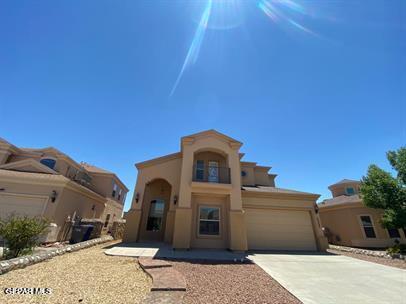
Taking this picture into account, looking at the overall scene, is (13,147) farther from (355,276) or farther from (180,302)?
(355,276)

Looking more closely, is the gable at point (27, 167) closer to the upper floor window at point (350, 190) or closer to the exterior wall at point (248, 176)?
the exterior wall at point (248, 176)

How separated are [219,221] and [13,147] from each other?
17.3m

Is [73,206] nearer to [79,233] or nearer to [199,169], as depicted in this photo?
[79,233]

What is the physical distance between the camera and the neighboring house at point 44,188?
36.6 ft

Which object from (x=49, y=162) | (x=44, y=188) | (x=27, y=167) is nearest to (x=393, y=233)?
(x=44, y=188)

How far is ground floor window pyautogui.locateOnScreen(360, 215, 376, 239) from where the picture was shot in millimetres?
14302

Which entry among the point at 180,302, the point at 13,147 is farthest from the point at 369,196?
the point at 13,147

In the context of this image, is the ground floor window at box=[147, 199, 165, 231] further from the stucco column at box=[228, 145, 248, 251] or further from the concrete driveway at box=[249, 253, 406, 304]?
the concrete driveway at box=[249, 253, 406, 304]

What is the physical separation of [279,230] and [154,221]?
348 inches

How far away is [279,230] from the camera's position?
11797 mm

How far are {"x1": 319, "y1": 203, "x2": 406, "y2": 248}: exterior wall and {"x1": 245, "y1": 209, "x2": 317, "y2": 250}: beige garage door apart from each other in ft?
19.1

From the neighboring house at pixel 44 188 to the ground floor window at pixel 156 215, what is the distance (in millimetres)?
5391

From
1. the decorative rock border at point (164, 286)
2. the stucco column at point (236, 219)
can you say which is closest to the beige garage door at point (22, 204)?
the decorative rock border at point (164, 286)

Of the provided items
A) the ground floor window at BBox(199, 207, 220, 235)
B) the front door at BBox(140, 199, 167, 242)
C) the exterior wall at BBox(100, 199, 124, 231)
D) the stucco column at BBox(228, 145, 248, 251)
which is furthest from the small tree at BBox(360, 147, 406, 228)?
the exterior wall at BBox(100, 199, 124, 231)
